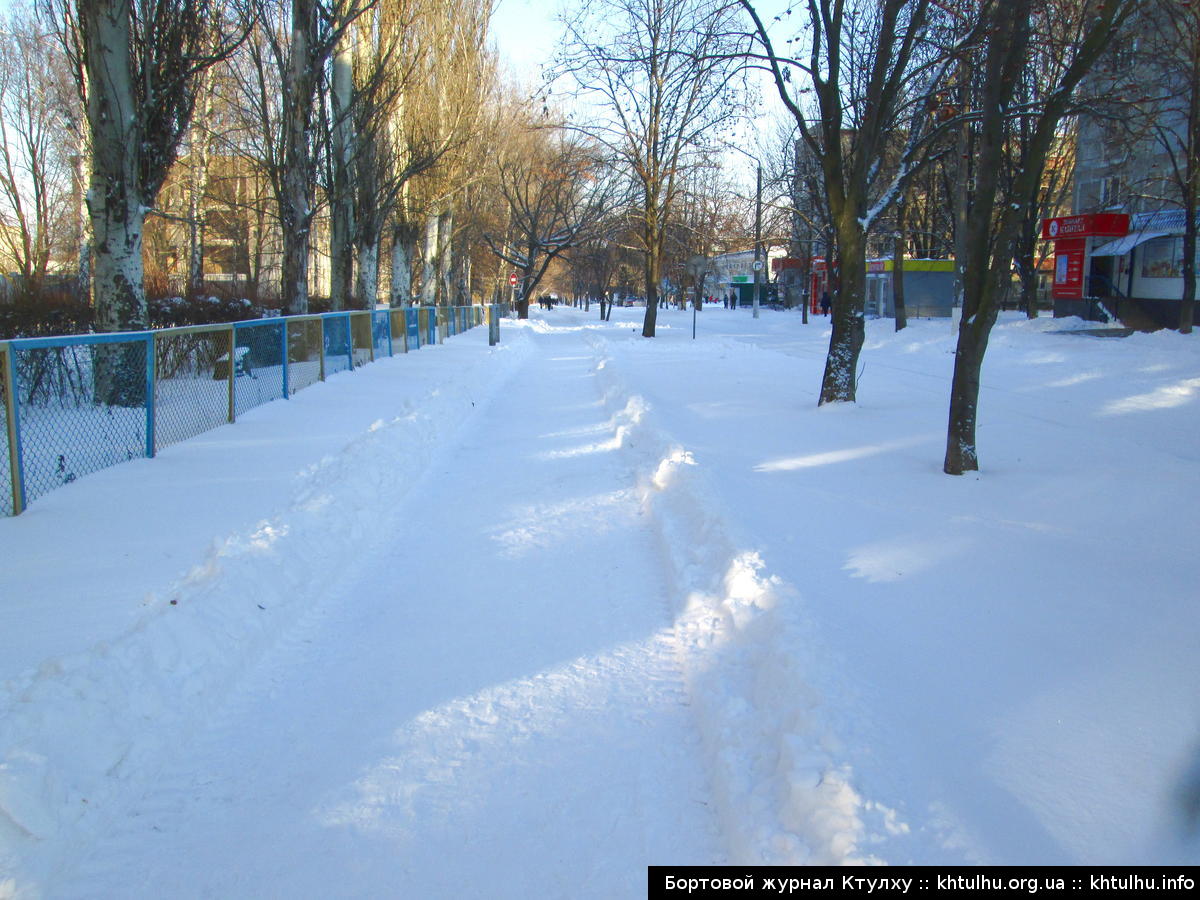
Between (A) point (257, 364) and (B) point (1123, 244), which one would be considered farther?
(B) point (1123, 244)

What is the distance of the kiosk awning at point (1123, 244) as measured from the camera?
1146 inches

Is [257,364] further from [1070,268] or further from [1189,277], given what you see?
[1070,268]

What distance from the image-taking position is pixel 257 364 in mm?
12562

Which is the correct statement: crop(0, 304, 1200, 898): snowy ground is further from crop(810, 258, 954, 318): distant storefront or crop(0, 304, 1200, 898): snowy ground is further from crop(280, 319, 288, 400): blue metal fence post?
crop(810, 258, 954, 318): distant storefront

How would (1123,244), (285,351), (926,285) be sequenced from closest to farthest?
(285,351), (1123,244), (926,285)

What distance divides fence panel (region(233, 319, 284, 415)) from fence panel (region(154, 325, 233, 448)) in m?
0.41

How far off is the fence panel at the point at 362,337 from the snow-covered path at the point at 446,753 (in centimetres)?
1366

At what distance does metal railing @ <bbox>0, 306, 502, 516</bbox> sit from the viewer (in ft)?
22.9

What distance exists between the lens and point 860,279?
12758 mm

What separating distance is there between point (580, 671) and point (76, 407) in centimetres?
594

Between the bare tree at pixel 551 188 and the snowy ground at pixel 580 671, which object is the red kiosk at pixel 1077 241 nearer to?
the bare tree at pixel 551 188

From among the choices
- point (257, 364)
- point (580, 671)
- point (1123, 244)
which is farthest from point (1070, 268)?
point (580, 671)

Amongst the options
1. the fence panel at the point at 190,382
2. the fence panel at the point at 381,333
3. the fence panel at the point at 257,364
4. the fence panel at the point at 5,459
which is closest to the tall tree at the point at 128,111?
the fence panel at the point at 257,364

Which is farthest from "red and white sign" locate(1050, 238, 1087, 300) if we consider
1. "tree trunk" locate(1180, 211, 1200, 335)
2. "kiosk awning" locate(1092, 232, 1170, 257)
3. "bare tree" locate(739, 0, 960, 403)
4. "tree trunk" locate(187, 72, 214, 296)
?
"tree trunk" locate(187, 72, 214, 296)
